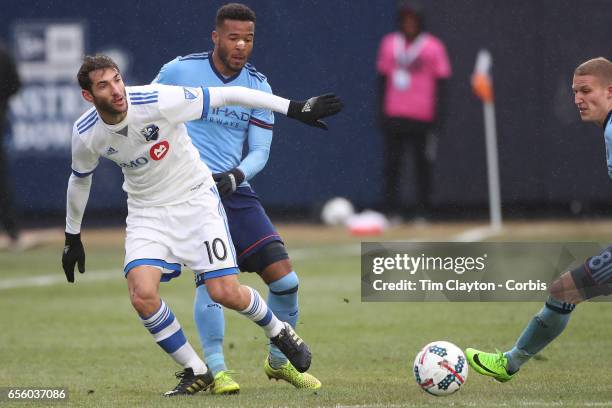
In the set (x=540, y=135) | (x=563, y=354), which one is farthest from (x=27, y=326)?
(x=540, y=135)

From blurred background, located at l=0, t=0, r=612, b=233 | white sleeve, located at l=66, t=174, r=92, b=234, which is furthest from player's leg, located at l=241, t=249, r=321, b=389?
blurred background, located at l=0, t=0, r=612, b=233

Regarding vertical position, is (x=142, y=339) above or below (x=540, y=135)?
below

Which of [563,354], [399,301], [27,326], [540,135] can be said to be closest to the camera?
[563,354]

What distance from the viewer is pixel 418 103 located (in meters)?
18.6

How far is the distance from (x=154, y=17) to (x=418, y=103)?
4128 mm

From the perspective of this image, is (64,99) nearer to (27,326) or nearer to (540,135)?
(540,135)

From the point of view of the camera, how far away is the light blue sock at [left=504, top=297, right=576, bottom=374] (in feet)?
24.5

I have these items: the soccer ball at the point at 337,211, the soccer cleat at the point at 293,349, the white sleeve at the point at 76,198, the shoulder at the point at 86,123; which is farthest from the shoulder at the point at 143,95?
the soccer ball at the point at 337,211

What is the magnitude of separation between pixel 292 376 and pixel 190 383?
2.41 ft

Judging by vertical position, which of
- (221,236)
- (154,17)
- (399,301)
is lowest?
(399,301)

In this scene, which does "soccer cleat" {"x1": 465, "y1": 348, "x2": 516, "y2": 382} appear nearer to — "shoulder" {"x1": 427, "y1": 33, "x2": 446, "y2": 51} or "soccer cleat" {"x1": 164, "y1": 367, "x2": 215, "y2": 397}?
"soccer cleat" {"x1": 164, "y1": 367, "x2": 215, "y2": 397}

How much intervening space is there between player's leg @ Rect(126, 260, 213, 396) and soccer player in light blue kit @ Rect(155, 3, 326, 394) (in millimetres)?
342

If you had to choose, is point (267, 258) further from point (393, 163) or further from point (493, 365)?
point (393, 163)

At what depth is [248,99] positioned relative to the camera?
7.59m
